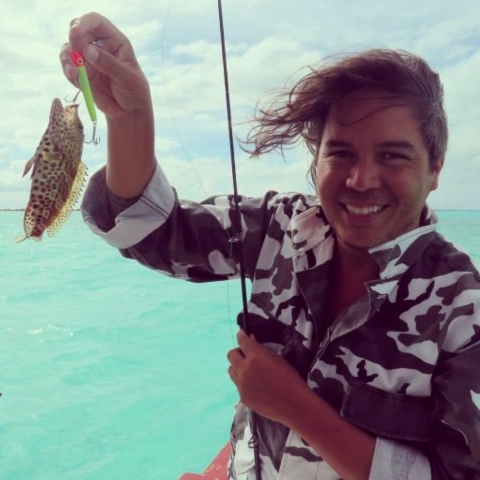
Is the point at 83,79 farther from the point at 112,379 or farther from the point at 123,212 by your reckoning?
the point at 112,379

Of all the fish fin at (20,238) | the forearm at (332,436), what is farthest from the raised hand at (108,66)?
the forearm at (332,436)

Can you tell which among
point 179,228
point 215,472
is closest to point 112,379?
point 215,472

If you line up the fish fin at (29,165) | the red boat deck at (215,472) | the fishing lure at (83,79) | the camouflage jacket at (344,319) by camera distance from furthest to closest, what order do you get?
the red boat deck at (215,472) < the camouflage jacket at (344,319) < the fish fin at (29,165) < the fishing lure at (83,79)

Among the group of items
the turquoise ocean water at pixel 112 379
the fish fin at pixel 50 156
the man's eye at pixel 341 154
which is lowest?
the turquoise ocean water at pixel 112 379

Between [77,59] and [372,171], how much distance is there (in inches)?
28.5

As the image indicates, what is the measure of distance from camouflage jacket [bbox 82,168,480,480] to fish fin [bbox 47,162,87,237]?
25 cm

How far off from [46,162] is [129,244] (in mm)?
422

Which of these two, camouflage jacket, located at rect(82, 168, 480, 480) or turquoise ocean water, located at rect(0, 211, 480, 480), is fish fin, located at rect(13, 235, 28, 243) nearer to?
camouflage jacket, located at rect(82, 168, 480, 480)

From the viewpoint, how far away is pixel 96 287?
47.9 ft

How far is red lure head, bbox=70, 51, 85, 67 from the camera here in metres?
0.96

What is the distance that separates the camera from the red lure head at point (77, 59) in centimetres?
96

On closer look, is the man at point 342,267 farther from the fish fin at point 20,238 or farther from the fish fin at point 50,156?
the fish fin at point 20,238

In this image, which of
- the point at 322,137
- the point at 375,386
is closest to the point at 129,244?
the point at 322,137

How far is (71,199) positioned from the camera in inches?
44.5
